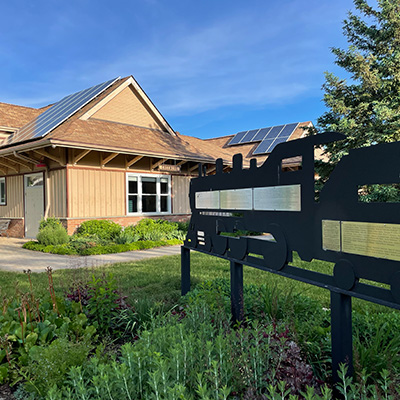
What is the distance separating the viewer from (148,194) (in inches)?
667

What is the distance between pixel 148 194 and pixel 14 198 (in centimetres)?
647

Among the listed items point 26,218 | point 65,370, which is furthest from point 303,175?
point 26,218

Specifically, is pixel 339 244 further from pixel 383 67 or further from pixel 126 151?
pixel 383 67

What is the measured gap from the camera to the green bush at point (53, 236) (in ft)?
40.2

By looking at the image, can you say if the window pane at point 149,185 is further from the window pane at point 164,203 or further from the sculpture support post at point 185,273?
the sculpture support post at point 185,273

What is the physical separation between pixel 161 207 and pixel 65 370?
15.1 m

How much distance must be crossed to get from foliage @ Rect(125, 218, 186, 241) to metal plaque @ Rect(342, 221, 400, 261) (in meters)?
11.6

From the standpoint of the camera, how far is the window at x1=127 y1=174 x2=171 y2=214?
16.4 m

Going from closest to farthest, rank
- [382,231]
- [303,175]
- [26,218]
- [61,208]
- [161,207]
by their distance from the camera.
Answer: [382,231], [303,175], [61,208], [26,218], [161,207]

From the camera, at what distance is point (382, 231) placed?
2.29 meters

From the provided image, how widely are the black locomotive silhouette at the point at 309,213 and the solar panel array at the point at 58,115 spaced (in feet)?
39.6

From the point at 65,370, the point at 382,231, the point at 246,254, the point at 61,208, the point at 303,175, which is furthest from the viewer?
the point at 61,208

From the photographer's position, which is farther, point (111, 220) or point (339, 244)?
point (111, 220)

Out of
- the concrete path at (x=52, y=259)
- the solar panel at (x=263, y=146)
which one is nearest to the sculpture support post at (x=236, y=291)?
the concrete path at (x=52, y=259)
